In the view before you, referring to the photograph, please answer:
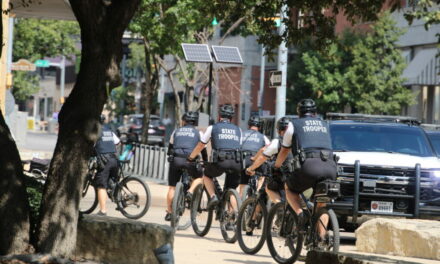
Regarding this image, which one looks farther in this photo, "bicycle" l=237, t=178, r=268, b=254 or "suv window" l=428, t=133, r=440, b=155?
"suv window" l=428, t=133, r=440, b=155

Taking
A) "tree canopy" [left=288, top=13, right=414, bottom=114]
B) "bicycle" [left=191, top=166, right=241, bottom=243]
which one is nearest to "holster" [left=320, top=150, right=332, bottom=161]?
"bicycle" [left=191, top=166, right=241, bottom=243]

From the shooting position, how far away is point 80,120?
1036cm

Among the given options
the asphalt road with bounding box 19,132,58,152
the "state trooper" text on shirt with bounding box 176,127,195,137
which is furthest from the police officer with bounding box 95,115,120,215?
the asphalt road with bounding box 19,132,58,152

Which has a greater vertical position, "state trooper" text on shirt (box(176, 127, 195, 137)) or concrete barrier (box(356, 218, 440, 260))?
"state trooper" text on shirt (box(176, 127, 195, 137))

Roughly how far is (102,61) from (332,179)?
3.50 meters

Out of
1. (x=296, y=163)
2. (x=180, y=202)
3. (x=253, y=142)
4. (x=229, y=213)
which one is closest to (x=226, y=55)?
(x=253, y=142)

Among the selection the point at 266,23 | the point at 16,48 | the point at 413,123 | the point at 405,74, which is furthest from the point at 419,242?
the point at 16,48

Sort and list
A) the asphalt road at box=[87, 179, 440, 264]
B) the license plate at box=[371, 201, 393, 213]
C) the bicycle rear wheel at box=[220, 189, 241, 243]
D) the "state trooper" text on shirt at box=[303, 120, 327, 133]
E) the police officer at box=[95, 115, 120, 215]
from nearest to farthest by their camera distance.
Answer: the "state trooper" text on shirt at box=[303, 120, 327, 133] → the asphalt road at box=[87, 179, 440, 264] → the bicycle rear wheel at box=[220, 189, 241, 243] → the license plate at box=[371, 201, 393, 213] → the police officer at box=[95, 115, 120, 215]

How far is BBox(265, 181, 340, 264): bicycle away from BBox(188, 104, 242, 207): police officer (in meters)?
3.16

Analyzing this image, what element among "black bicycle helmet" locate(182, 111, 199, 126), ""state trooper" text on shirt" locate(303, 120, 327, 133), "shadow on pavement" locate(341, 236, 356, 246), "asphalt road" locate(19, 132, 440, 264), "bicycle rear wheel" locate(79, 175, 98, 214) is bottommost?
"shadow on pavement" locate(341, 236, 356, 246)

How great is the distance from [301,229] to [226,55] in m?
16.7

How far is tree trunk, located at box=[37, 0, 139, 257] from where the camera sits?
10.3 meters

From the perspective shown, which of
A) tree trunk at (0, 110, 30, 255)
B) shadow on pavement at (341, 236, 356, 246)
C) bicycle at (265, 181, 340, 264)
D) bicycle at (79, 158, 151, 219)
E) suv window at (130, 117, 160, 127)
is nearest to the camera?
tree trunk at (0, 110, 30, 255)

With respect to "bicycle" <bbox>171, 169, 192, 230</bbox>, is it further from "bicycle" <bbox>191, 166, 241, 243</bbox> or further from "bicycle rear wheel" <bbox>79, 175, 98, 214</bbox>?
"bicycle rear wheel" <bbox>79, 175, 98, 214</bbox>
